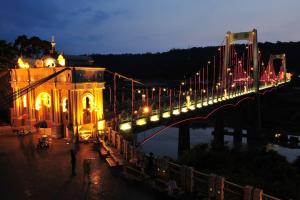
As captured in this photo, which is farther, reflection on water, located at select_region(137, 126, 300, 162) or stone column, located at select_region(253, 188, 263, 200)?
reflection on water, located at select_region(137, 126, 300, 162)

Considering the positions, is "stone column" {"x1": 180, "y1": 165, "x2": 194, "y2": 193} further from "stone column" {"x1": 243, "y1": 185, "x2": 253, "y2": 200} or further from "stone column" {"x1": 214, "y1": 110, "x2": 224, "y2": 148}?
"stone column" {"x1": 214, "y1": 110, "x2": 224, "y2": 148}

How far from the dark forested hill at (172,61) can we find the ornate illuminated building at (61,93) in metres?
89.7

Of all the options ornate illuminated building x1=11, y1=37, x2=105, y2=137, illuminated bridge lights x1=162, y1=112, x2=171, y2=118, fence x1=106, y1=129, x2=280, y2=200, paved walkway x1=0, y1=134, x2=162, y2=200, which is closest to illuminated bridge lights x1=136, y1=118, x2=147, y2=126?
ornate illuminated building x1=11, y1=37, x2=105, y2=137

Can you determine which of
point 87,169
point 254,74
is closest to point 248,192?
point 87,169

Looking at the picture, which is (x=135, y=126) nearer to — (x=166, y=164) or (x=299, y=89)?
(x=166, y=164)

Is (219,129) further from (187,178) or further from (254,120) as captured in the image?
(187,178)

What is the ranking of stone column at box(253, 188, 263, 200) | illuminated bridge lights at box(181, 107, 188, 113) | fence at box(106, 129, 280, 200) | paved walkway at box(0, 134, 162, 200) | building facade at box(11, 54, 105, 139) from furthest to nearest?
illuminated bridge lights at box(181, 107, 188, 113) → building facade at box(11, 54, 105, 139) → paved walkway at box(0, 134, 162, 200) → fence at box(106, 129, 280, 200) → stone column at box(253, 188, 263, 200)

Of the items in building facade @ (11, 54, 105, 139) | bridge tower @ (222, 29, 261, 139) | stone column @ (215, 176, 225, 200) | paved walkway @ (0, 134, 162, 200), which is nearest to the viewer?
stone column @ (215, 176, 225, 200)

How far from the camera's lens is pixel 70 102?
24922mm

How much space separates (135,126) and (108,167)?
36.8ft

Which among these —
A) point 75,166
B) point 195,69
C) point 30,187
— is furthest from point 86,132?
point 195,69

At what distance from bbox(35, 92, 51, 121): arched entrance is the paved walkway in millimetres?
7061

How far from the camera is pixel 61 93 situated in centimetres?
Answer: 2575

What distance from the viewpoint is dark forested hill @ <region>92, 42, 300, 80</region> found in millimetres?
124562
